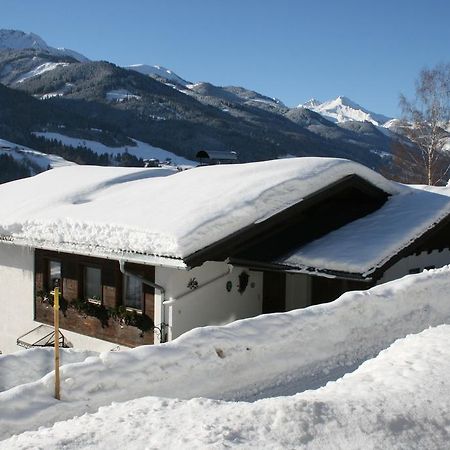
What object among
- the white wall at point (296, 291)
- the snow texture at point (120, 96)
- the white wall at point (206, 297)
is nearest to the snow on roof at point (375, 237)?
the white wall at point (296, 291)

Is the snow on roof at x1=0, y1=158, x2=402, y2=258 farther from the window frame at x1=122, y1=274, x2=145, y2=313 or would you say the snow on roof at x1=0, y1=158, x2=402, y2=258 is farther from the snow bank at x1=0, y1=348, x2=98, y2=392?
the snow bank at x1=0, y1=348, x2=98, y2=392

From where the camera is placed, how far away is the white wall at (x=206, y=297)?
9.70 meters

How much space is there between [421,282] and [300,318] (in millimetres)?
2563

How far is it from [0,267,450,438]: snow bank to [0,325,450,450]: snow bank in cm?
56

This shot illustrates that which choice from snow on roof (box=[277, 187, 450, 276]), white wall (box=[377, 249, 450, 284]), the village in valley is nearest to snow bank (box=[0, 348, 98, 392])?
the village in valley

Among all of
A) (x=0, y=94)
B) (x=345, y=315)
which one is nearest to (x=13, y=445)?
(x=345, y=315)

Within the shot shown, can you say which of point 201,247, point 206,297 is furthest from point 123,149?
point 201,247

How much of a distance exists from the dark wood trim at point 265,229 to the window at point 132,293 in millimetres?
1626

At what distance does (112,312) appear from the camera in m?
10.6

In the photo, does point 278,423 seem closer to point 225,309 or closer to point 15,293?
point 225,309

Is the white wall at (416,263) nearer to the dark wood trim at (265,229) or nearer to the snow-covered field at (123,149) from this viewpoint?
the dark wood trim at (265,229)

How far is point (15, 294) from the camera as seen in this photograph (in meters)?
12.5

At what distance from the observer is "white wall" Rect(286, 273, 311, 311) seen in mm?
11133

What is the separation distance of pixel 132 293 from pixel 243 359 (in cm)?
493
